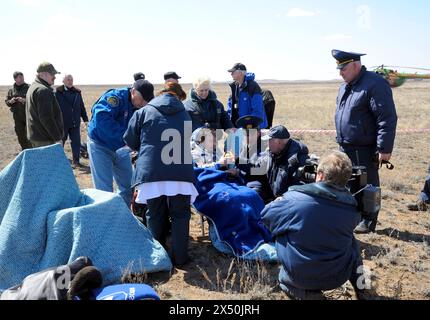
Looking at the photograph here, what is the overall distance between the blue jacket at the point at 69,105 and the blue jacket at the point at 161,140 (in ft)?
18.9

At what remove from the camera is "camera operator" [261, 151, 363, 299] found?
3.21m

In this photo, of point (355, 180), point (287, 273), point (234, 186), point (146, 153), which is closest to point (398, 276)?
point (355, 180)

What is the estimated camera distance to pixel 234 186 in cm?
468

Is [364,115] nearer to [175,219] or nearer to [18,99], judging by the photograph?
[175,219]

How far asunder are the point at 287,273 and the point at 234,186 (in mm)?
1382

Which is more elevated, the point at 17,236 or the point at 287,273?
the point at 17,236

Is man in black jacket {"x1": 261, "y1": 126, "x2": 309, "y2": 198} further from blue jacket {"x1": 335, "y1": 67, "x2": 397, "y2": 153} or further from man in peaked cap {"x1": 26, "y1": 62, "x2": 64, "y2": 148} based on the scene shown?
man in peaked cap {"x1": 26, "y1": 62, "x2": 64, "y2": 148}

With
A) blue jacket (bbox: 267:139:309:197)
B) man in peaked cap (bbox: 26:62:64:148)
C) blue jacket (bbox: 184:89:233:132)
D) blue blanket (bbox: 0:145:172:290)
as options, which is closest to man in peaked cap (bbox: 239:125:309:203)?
blue jacket (bbox: 267:139:309:197)

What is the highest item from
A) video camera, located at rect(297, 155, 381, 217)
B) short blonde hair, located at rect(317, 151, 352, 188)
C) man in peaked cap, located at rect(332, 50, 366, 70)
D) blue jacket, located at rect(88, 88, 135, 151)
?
man in peaked cap, located at rect(332, 50, 366, 70)

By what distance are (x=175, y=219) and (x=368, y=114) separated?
2.58 meters

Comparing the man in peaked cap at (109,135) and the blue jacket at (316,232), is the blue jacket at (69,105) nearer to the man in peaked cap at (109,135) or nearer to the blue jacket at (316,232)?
the man in peaked cap at (109,135)

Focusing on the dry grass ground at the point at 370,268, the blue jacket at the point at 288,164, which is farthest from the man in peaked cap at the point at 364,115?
the blue jacket at the point at 288,164
